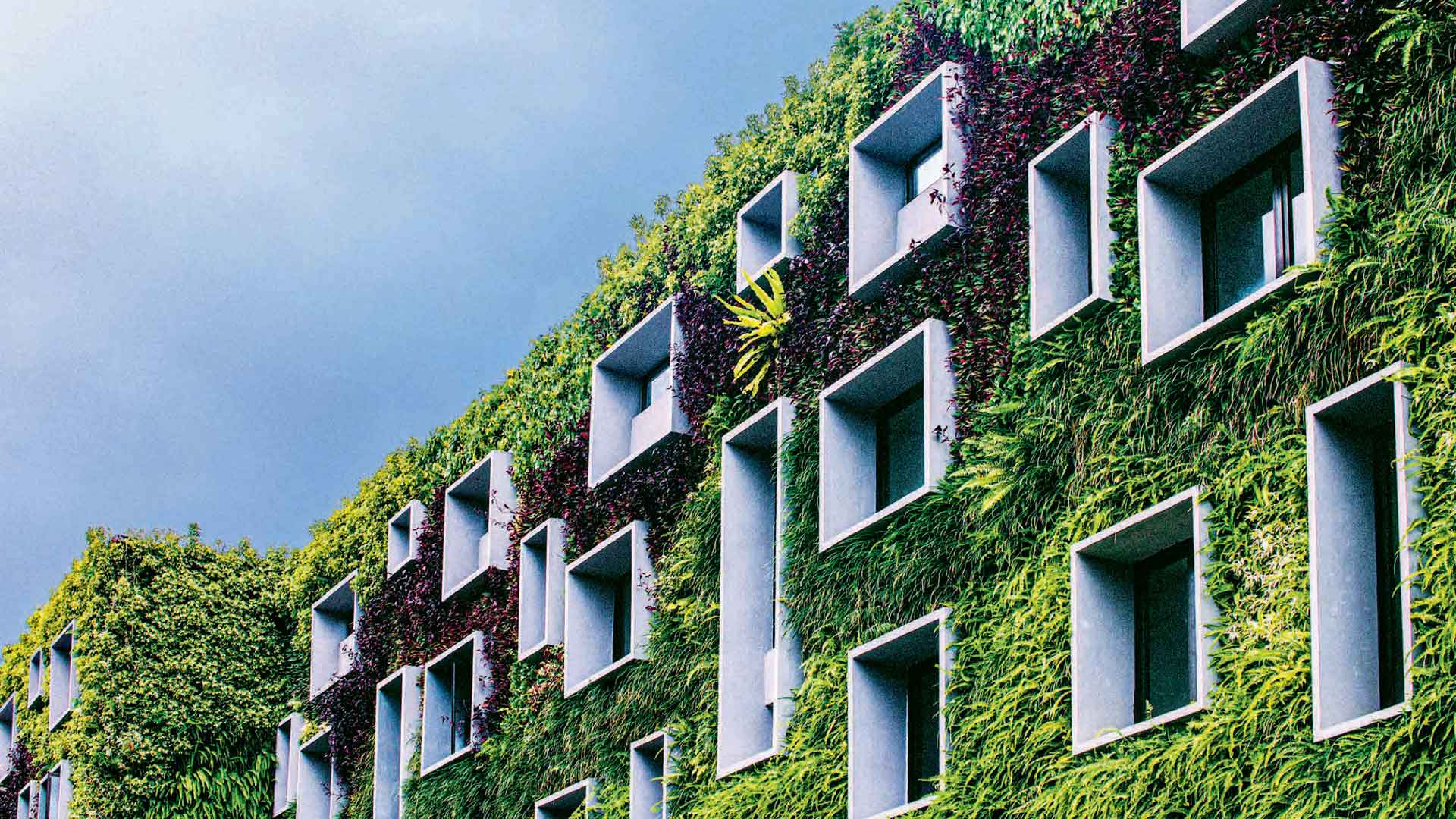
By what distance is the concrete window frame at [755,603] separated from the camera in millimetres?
20109

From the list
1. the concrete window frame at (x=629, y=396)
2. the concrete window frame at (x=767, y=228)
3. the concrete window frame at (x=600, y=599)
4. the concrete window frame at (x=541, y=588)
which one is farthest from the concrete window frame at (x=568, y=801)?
the concrete window frame at (x=767, y=228)

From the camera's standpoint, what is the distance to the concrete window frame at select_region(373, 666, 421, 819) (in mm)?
28844

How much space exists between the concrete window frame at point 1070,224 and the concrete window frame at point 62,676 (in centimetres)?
2374

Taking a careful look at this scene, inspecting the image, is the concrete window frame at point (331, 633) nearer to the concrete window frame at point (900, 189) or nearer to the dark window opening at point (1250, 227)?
the concrete window frame at point (900, 189)

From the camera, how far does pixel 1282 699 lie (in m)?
13.8

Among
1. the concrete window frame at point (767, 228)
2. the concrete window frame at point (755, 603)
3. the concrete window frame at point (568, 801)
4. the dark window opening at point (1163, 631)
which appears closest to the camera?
the dark window opening at point (1163, 631)

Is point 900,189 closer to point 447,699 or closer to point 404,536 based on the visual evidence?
point 447,699

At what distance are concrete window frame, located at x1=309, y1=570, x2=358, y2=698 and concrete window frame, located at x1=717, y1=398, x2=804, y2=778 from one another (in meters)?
12.2

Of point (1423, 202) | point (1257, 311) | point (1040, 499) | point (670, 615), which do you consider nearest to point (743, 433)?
point (670, 615)

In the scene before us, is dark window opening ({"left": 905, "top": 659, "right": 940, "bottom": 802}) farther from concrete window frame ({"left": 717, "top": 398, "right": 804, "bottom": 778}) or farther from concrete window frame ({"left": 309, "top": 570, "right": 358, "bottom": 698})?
concrete window frame ({"left": 309, "top": 570, "right": 358, "bottom": 698})

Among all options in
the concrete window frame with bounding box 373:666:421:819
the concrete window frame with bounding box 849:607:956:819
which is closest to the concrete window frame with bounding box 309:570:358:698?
the concrete window frame with bounding box 373:666:421:819

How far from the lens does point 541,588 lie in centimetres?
2675

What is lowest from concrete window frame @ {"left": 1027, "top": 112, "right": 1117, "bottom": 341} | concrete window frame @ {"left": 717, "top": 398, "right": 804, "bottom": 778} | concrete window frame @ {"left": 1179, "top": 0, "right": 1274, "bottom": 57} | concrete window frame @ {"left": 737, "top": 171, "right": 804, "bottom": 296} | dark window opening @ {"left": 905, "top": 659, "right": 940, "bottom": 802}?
dark window opening @ {"left": 905, "top": 659, "right": 940, "bottom": 802}

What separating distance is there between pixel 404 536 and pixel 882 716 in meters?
14.4
